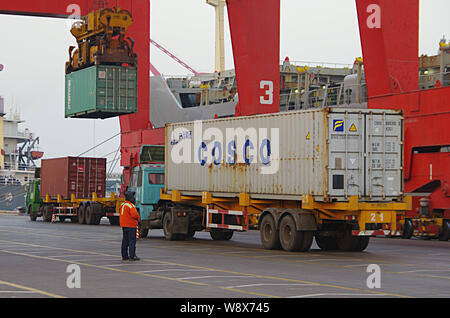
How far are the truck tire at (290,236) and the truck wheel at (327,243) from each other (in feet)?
5.12

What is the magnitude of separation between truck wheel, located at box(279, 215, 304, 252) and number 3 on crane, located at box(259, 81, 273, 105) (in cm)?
1407

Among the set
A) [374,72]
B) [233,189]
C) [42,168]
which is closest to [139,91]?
[42,168]

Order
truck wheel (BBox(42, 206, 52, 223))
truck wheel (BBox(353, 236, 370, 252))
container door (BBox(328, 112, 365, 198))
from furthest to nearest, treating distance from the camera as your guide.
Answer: truck wheel (BBox(42, 206, 52, 223)) → truck wheel (BBox(353, 236, 370, 252)) → container door (BBox(328, 112, 365, 198))

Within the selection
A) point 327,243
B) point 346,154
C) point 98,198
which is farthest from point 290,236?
point 98,198

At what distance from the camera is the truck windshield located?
28.5 m

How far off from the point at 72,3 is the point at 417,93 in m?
19.7

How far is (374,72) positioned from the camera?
96.9ft

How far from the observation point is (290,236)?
2147 cm

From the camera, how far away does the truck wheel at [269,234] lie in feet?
72.0

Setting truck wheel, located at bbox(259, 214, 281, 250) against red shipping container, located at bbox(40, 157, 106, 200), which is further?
red shipping container, located at bbox(40, 157, 106, 200)

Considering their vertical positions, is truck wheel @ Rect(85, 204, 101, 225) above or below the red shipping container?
below

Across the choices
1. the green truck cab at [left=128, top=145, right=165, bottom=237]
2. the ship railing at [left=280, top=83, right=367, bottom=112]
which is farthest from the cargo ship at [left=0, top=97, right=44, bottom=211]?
the green truck cab at [left=128, top=145, right=165, bottom=237]

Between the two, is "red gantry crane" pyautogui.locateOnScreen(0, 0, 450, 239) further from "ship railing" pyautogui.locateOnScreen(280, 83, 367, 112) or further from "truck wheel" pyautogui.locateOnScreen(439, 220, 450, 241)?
"ship railing" pyautogui.locateOnScreen(280, 83, 367, 112)

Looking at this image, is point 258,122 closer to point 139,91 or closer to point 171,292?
point 171,292
